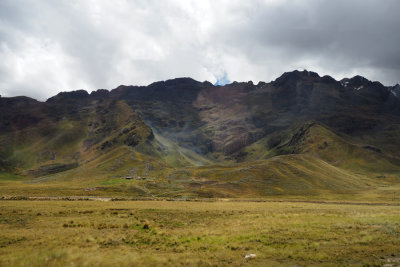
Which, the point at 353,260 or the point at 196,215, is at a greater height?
the point at 353,260

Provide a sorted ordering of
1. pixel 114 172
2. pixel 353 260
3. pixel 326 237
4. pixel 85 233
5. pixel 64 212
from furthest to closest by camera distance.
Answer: pixel 114 172 → pixel 64 212 → pixel 85 233 → pixel 326 237 → pixel 353 260

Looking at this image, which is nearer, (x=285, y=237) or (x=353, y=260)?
(x=353, y=260)

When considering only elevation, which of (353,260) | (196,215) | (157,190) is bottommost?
(157,190)

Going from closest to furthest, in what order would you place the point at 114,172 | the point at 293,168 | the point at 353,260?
the point at 353,260, the point at 293,168, the point at 114,172

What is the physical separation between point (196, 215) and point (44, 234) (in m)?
23.6

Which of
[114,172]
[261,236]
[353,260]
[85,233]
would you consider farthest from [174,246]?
[114,172]

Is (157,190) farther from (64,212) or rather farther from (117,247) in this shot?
(117,247)

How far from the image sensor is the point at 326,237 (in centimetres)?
2695

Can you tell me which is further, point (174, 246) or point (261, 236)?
point (261, 236)

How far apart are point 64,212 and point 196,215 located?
22.2 metres

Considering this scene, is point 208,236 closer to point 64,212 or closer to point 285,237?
point 285,237

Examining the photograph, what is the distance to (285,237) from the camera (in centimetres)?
2733

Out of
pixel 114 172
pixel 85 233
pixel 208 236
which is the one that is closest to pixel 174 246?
pixel 208 236

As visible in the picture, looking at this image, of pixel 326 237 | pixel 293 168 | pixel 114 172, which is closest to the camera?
pixel 326 237
